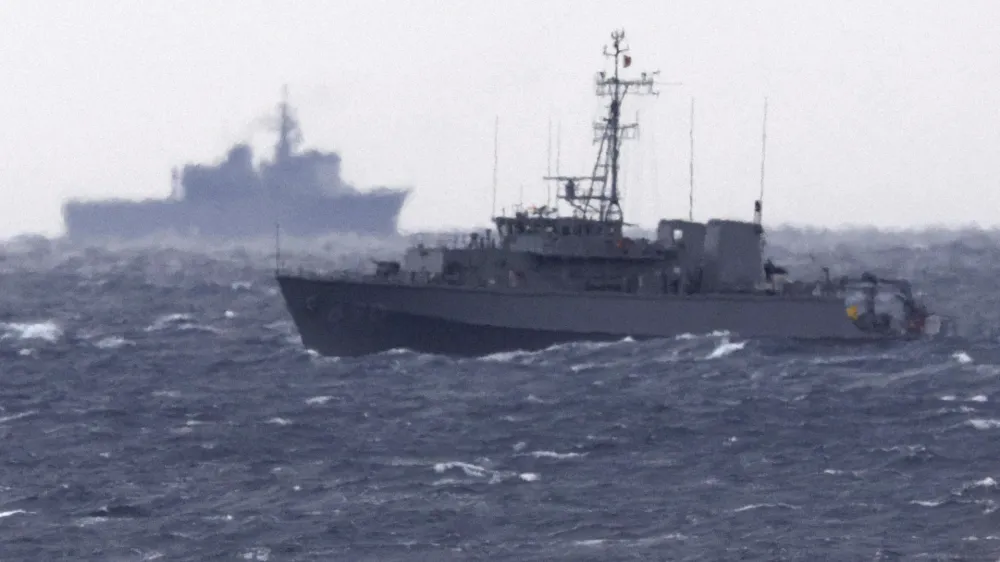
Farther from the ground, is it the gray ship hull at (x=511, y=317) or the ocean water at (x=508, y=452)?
the gray ship hull at (x=511, y=317)

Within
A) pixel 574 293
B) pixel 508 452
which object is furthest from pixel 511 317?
pixel 508 452

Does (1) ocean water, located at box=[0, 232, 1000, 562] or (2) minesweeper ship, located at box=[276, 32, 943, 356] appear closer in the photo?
(1) ocean water, located at box=[0, 232, 1000, 562]

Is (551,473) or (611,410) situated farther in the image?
(611,410)

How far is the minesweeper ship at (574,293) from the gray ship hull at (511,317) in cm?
3

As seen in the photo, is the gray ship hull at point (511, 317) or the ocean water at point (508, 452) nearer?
the ocean water at point (508, 452)

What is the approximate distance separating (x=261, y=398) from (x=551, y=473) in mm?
11503

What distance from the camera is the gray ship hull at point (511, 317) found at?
44.4 metres

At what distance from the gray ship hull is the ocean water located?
33.6 inches

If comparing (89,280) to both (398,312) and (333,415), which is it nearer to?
(398,312)

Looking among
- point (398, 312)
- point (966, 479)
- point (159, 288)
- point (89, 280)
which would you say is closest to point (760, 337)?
point (398, 312)

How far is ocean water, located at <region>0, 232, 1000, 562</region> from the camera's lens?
955 inches

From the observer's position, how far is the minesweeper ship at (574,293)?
44469mm

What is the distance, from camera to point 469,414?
1383 inches

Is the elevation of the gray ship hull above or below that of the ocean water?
above
